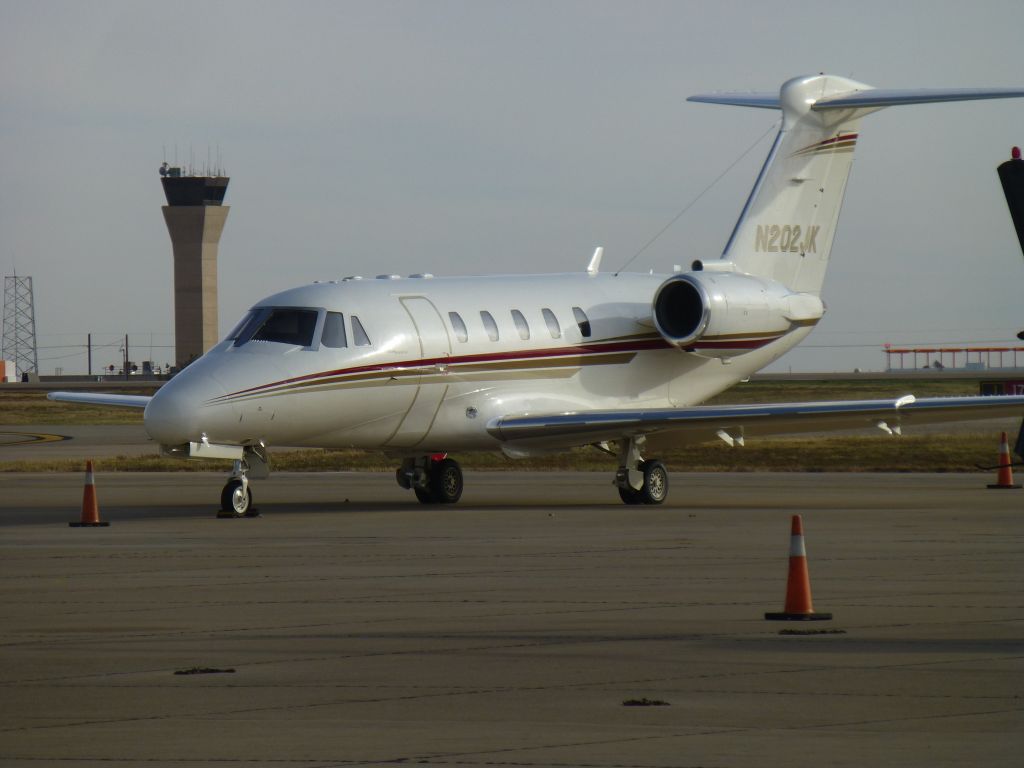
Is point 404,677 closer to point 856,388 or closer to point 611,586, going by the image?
point 611,586

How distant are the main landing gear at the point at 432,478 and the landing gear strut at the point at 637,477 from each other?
95.0 inches

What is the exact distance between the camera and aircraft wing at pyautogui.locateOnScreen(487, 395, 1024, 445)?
22172 mm

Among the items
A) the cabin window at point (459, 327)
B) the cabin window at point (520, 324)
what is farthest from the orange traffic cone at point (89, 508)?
the cabin window at point (520, 324)

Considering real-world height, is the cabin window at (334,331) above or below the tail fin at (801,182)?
below

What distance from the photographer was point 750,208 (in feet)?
90.9

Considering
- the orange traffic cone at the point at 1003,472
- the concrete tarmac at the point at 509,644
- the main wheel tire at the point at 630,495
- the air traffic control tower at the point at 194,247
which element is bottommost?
the concrete tarmac at the point at 509,644

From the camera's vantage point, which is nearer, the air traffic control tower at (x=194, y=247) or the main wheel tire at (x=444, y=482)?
the main wheel tire at (x=444, y=482)

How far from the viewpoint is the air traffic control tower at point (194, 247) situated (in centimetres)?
13488

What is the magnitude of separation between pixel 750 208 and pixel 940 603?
53.7 ft

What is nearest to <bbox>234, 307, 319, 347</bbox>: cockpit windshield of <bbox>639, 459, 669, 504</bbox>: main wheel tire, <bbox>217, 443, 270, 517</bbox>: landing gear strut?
<bbox>217, 443, 270, 517</bbox>: landing gear strut

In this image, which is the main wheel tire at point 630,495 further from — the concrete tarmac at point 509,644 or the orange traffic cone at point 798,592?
the orange traffic cone at point 798,592

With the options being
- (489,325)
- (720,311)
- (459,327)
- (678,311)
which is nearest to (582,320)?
(678,311)

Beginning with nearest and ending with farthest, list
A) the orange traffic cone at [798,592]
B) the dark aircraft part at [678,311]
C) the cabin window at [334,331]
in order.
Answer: the orange traffic cone at [798,592]
the cabin window at [334,331]
the dark aircraft part at [678,311]

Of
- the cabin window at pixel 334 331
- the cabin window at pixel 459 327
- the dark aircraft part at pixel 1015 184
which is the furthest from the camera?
the cabin window at pixel 459 327
